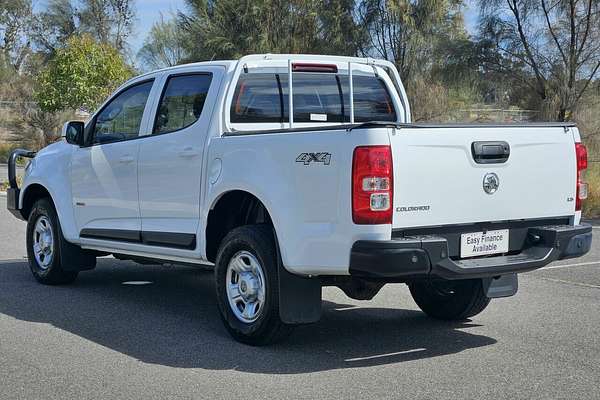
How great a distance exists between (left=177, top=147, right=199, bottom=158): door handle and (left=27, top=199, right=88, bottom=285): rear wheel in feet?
7.30

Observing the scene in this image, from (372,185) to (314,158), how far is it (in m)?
0.45

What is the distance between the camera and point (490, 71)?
21797 millimetres

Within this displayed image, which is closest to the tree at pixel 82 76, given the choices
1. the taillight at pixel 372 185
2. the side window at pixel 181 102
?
the side window at pixel 181 102

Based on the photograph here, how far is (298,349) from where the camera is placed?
261 inches

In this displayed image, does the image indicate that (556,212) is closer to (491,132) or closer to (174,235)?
(491,132)

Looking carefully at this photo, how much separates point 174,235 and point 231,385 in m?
2.01

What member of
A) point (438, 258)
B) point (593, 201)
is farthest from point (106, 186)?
point (593, 201)

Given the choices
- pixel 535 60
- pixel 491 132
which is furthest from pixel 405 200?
pixel 535 60

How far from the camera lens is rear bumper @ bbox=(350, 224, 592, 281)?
18.8ft

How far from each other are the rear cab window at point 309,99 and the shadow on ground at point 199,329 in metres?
1.64

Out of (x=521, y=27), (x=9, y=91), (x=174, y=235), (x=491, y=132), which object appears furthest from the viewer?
(x=9, y=91)

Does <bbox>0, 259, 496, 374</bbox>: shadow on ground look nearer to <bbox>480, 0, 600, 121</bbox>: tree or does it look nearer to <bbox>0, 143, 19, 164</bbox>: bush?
<bbox>480, 0, 600, 121</bbox>: tree

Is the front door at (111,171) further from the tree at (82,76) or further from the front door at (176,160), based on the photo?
the tree at (82,76)

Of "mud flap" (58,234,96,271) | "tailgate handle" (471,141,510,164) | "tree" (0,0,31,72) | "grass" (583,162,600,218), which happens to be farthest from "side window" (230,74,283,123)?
"tree" (0,0,31,72)
